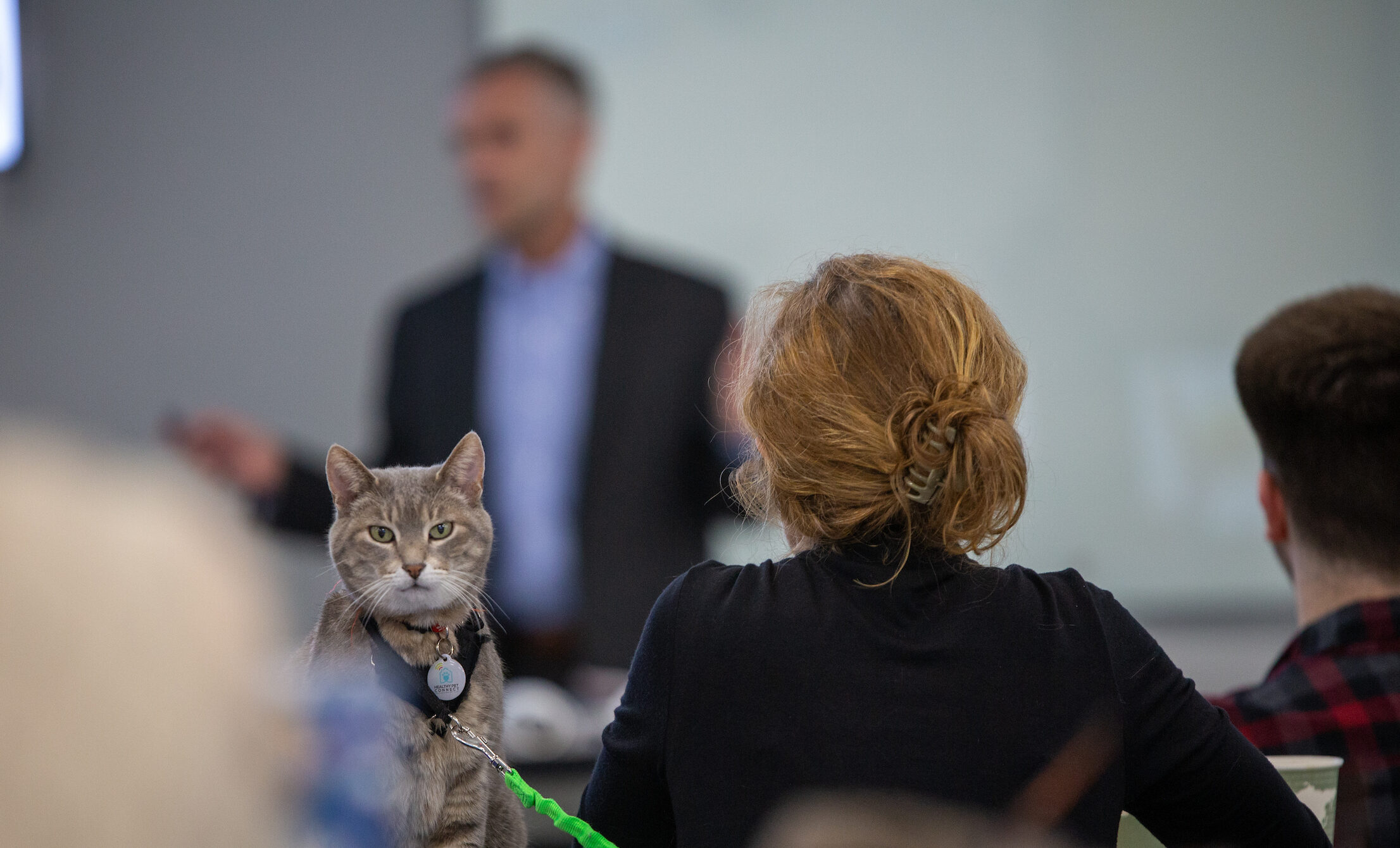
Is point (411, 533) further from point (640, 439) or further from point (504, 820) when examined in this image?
point (640, 439)

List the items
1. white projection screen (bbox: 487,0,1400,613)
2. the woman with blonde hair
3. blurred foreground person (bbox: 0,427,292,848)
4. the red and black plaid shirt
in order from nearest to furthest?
blurred foreground person (bbox: 0,427,292,848) → the woman with blonde hair → the red and black plaid shirt → white projection screen (bbox: 487,0,1400,613)

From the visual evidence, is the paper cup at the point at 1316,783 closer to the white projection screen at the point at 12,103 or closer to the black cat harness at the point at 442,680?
the black cat harness at the point at 442,680

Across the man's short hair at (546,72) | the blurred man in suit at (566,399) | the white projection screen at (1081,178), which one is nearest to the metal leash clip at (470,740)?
the blurred man in suit at (566,399)

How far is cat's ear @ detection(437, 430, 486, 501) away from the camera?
70 centimetres

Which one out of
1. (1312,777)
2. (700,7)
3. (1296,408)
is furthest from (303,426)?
(1312,777)

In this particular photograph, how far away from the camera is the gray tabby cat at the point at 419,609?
653 mm

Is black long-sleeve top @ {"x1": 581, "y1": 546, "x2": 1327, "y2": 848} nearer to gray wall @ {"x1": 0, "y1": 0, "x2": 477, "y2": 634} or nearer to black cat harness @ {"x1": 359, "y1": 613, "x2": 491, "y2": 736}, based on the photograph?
black cat harness @ {"x1": 359, "y1": 613, "x2": 491, "y2": 736}

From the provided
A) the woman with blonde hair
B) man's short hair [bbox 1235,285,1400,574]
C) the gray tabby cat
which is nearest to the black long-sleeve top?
the woman with blonde hair

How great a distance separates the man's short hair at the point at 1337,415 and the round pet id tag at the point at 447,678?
4.23 feet

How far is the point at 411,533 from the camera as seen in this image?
679mm

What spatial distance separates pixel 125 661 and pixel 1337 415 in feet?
4.97

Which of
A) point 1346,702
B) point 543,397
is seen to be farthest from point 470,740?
point 1346,702

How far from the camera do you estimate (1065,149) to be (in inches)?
182

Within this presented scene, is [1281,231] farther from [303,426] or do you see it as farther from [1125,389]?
[303,426]
